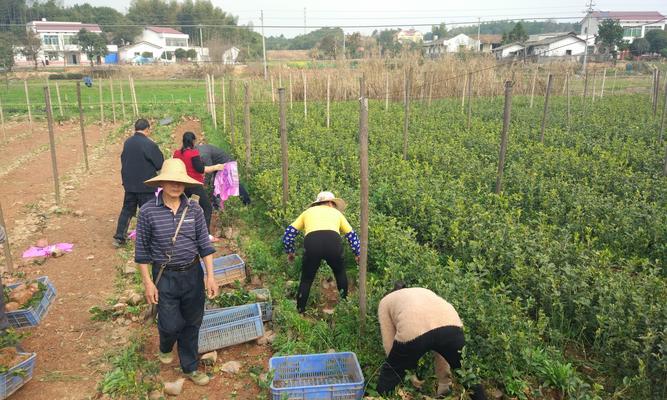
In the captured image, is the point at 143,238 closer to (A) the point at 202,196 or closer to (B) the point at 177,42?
(A) the point at 202,196

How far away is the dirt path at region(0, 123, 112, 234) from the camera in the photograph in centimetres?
912

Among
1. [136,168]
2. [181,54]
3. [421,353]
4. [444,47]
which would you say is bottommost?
[421,353]

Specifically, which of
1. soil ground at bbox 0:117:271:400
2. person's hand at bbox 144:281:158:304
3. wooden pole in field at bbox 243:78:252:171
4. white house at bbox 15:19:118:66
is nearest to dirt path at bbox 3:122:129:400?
soil ground at bbox 0:117:271:400

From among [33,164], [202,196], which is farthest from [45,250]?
[33,164]

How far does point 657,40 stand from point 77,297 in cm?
5599

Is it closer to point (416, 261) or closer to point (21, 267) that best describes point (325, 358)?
point (416, 261)

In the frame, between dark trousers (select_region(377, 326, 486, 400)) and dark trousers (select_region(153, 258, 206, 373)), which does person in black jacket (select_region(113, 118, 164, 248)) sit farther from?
dark trousers (select_region(377, 326, 486, 400))

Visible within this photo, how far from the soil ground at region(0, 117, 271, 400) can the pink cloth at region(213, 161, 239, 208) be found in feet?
2.90

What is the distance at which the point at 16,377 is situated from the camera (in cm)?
381

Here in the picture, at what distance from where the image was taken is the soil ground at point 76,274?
4.12 meters

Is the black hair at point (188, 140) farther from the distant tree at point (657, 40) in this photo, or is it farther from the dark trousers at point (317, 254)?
the distant tree at point (657, 40)

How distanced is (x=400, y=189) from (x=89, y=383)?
4.88 m

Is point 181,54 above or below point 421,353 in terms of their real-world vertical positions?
above

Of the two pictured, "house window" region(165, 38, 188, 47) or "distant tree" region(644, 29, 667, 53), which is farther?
"house window" region(165, 38, 188, 47)
